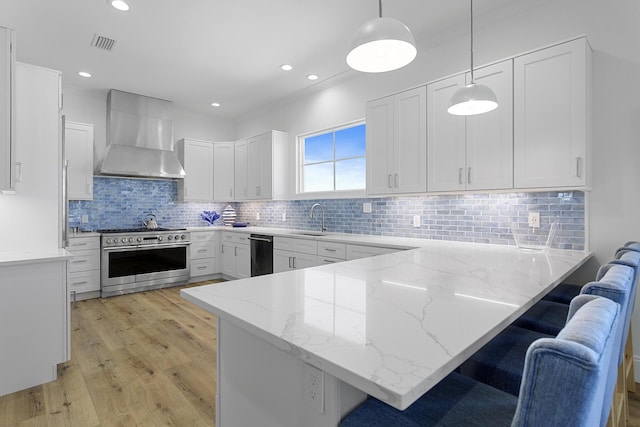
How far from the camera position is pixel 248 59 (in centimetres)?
381

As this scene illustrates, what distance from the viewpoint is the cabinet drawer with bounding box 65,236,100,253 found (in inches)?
165

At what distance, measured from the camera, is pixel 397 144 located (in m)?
3.23

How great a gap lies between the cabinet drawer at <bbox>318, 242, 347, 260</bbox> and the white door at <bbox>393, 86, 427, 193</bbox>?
32.0 inches

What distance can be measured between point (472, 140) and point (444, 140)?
0.24m

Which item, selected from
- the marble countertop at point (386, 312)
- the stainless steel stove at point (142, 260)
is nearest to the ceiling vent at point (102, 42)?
the stainless steel stove at point (142, 260)

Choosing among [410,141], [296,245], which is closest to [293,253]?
[296,245]

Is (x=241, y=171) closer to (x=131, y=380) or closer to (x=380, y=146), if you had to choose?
(x=380, y=146)

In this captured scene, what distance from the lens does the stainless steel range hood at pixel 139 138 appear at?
4723 millimetres

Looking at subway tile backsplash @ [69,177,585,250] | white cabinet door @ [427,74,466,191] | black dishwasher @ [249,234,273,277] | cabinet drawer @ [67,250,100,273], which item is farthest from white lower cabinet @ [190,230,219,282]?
white cabinet door @ [427,74,466,191]

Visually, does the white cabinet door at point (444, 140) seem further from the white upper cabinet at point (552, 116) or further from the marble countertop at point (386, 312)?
the marble countertop at point (386, 312)

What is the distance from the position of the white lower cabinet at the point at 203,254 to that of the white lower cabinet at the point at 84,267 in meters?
1.25

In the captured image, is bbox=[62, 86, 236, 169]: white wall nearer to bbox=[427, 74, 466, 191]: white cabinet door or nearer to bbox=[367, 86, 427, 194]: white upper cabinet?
bbox=[367, 86, 427, 194]: white upper cabinet

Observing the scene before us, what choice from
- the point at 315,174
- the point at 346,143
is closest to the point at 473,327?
the point at 346,143

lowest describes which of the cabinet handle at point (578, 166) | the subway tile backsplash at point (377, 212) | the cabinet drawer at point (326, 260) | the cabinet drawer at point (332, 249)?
the cabinet drawer at point (326, 260)
